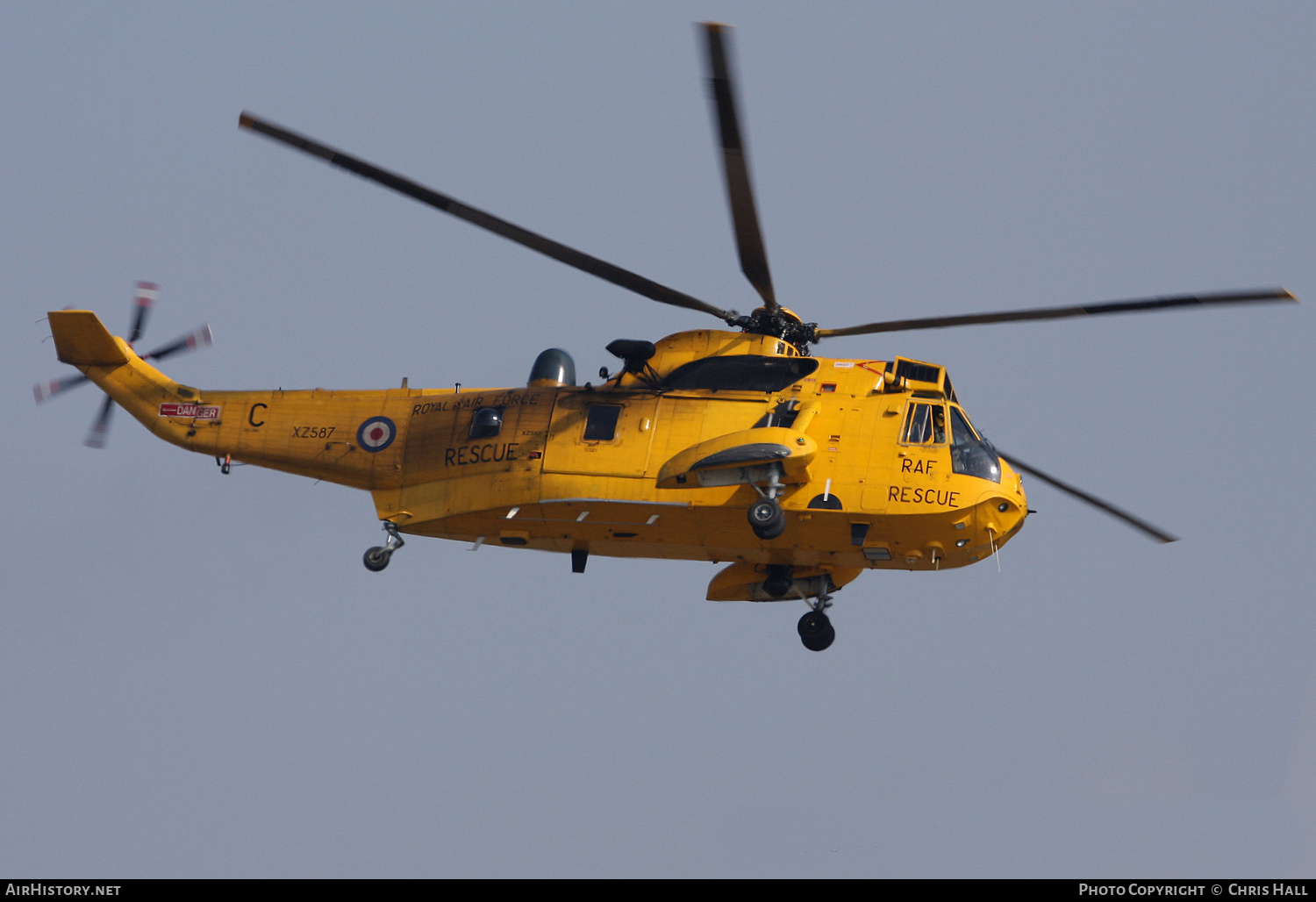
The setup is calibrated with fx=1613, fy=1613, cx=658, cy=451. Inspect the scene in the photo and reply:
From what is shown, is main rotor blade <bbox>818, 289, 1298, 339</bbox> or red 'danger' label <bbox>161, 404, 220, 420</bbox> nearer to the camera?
main rotor blade <bbox>818, 289, 1298, 339</bbox>

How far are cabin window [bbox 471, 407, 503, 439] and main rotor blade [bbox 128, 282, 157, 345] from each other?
6.80 meters

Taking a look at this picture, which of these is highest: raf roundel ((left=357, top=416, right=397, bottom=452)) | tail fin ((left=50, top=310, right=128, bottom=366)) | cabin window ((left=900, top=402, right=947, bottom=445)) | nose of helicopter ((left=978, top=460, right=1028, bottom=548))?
tail fin ((left=50, top=310, right=128, bottom=366))

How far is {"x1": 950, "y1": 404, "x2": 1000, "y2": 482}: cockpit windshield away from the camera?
71.2ft

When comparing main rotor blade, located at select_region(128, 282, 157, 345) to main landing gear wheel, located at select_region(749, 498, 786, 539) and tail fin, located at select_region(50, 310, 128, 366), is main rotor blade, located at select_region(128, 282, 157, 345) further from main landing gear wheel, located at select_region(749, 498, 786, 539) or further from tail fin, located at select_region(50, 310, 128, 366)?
main landing gear wheel, located at select_region(749, 498, 786, 539)

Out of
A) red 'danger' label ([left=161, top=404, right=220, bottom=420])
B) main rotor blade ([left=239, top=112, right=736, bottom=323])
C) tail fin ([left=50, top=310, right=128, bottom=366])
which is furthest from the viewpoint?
tail fin ([left=50, top=310, right=128, bottom=366])

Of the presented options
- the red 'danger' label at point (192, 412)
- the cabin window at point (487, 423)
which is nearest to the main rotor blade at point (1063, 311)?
the cabin window at point (487, 423)

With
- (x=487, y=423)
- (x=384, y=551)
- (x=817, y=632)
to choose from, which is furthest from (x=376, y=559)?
(x=817, y=632)

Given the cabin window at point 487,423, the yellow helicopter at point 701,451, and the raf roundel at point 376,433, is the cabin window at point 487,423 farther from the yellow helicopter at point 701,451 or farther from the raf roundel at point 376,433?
the raf roundel at point 376,433

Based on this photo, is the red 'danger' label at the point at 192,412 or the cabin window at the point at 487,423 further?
the red 'danger' label at the point at 192,412

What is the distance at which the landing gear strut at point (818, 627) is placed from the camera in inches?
931

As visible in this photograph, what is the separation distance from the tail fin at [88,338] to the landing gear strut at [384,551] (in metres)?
5.97

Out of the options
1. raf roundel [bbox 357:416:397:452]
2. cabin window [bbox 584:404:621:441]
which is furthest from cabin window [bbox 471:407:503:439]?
raf roundel [bbox 357:416:397:452]
